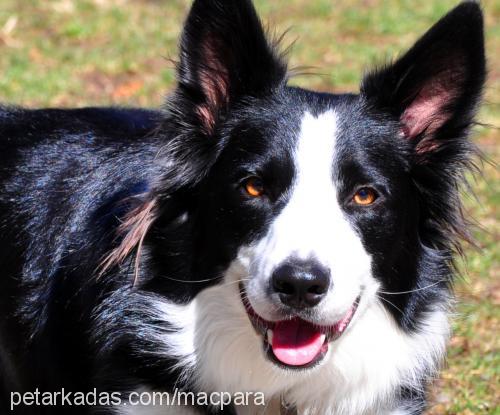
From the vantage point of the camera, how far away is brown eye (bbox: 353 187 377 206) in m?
3.71

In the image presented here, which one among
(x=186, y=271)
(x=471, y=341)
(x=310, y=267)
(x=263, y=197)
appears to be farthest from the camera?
(x=471, y=341)

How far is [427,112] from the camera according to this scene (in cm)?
402

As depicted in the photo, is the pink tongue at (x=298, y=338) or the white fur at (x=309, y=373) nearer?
the pink tongue at (x=298, y=338)

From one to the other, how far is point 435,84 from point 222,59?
2.86 ft

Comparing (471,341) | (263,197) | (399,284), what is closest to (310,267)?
(263,197)

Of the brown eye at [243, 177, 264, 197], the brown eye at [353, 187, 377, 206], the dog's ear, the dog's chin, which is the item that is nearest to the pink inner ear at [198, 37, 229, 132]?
the dog's ear

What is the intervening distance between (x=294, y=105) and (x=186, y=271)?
795mm

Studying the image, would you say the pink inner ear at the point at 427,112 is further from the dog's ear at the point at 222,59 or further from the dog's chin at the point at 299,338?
the dog's chin at the point at 299,338

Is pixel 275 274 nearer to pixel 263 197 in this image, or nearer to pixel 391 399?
pixel 263 197

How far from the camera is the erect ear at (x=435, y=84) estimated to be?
3.83 m

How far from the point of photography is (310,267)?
131 inches

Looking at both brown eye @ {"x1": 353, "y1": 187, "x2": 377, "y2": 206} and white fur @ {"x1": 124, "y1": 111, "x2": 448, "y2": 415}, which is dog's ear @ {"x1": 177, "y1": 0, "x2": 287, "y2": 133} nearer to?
white fur @ {"x1": 124, "y1": 111, "x2": 448, "y2": 415}

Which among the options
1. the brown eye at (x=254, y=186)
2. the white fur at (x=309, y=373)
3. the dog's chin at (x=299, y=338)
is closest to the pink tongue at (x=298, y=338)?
the dog's chin at (x=299, y=338)

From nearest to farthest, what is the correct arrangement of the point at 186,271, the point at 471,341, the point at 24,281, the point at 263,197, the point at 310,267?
the point at 310,267 → the point at 263,197 → the point at 186,271 → the point at 24,281 → the point at 471,341
